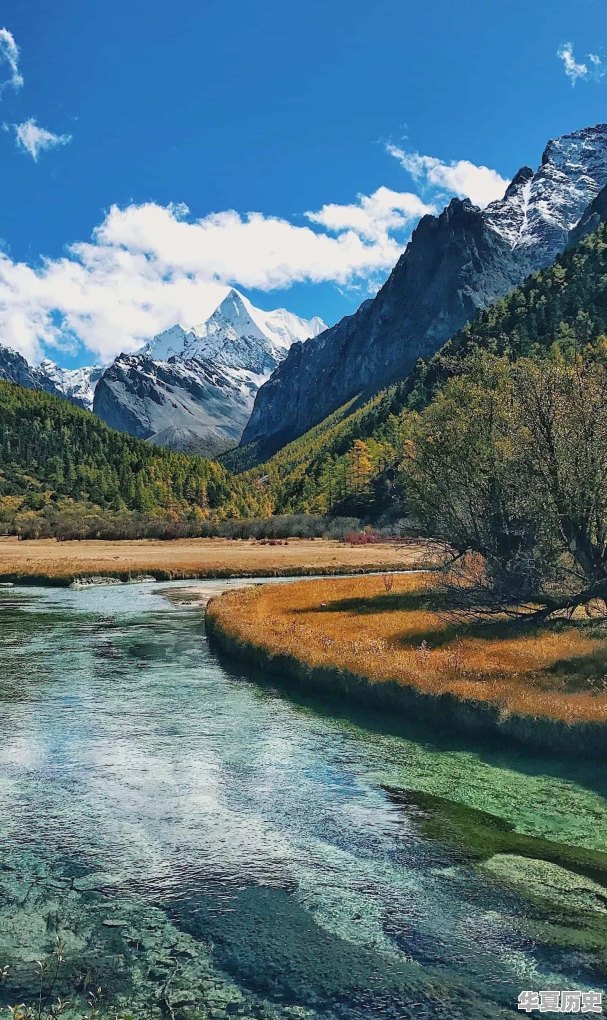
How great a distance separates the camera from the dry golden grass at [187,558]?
3455 inches

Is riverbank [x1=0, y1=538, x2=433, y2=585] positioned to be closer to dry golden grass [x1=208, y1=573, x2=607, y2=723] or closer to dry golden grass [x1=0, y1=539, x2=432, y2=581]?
dry golden grass [x1=0, y1=539, x2=432, y2=581]

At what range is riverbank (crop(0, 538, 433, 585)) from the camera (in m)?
85.5

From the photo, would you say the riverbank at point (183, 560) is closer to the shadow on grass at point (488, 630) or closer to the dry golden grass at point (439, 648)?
the dry golden grass at point (439, 648)

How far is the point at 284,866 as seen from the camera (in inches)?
607

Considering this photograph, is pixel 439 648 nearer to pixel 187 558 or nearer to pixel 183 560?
pixel 183 560

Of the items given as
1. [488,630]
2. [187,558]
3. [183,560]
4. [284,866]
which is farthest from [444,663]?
[187,558]

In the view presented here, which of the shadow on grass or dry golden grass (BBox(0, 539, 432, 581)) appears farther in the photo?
dry golden grass (BBox(0, 539, 432, 581))

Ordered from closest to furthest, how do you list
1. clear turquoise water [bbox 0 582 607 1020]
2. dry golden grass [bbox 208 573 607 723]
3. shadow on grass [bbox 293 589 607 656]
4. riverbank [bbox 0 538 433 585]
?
clear turquoise water [bbox 0 582 607 1020], dry golden grass [bbox 208 573 607 723], shadow on grass [bbox 293 589 607 656], riverbank [bbox 0 538 433 585]

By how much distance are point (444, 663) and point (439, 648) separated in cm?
416

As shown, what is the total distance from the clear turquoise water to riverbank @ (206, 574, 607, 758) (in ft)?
4.18

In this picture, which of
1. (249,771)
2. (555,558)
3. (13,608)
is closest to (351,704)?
(249,771)

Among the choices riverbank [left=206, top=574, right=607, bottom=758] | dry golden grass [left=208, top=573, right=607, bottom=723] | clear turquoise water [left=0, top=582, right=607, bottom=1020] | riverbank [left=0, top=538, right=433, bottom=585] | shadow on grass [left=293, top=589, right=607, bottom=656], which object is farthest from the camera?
riverbank [left=0, top=538, right=433, bottom=585]

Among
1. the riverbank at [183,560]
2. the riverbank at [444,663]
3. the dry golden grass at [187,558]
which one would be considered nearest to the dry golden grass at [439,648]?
the riverbank at [444,663]

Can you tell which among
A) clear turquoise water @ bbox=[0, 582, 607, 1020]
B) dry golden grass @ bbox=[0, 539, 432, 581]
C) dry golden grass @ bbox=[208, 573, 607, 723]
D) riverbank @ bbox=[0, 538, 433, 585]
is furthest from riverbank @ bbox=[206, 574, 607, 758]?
dry golden grass @ bbox=[0, 539, 432, 581]
